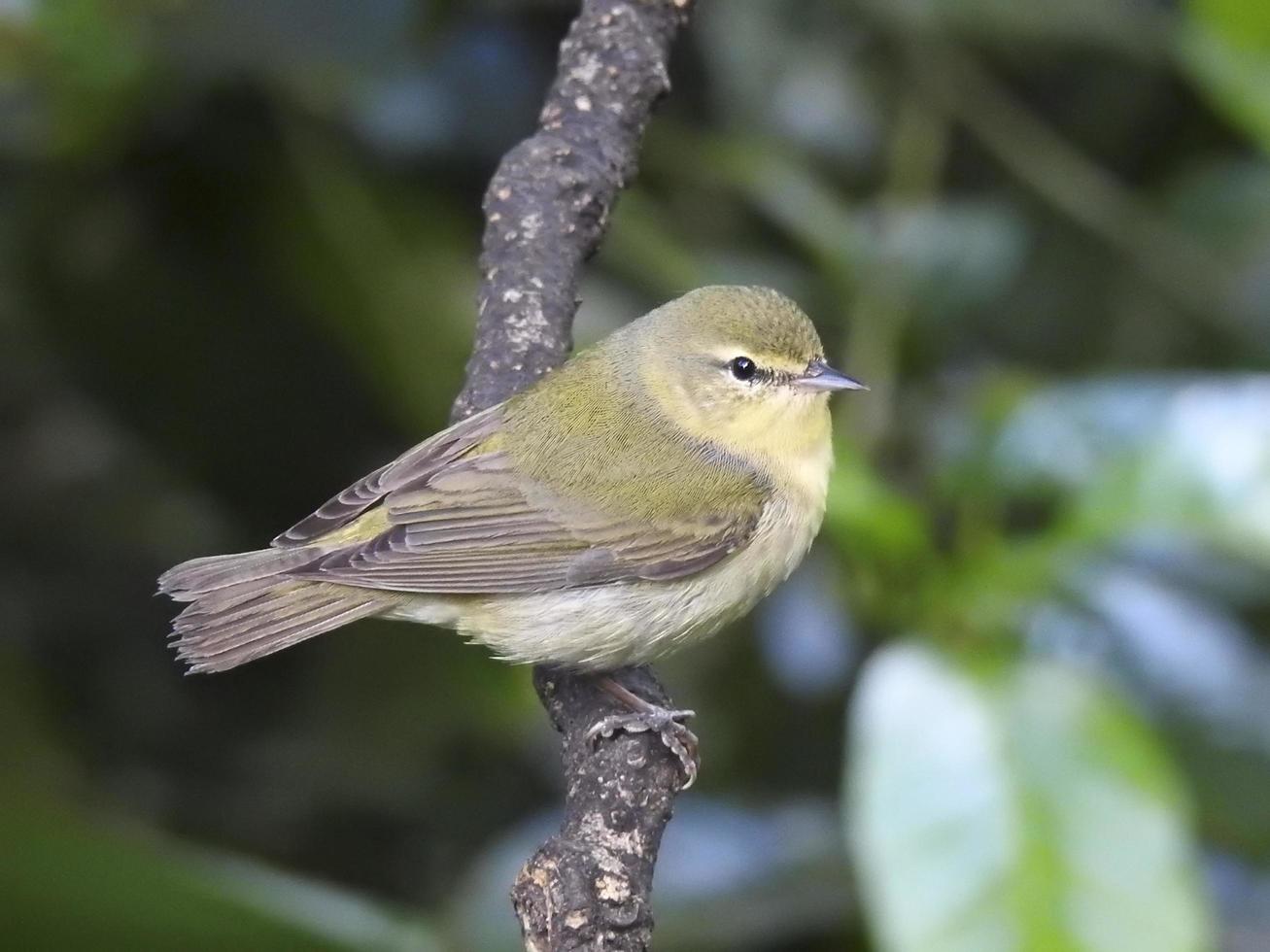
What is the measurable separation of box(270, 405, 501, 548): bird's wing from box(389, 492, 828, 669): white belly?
0.21 meters

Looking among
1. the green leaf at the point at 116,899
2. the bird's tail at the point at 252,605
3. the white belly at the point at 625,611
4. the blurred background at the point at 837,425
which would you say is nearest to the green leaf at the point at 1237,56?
the blurred background at the point at 837,425

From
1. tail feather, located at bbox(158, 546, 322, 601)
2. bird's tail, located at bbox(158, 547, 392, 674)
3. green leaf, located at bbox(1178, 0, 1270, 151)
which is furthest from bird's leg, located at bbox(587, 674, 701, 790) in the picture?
green leaf, located at bbox(1178, 0, 1270, 151)

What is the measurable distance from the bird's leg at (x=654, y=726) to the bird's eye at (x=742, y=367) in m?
0.75

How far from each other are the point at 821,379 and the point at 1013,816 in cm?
96

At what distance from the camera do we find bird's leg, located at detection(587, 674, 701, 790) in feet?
8.20

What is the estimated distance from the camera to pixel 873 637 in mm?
3697

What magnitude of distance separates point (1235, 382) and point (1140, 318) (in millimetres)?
1311

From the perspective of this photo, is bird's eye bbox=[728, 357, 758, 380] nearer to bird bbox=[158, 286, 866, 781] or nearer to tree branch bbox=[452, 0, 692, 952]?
bird bbox=[158, 286, 866, 781]

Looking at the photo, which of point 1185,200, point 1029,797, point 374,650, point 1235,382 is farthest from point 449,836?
point 1185,200

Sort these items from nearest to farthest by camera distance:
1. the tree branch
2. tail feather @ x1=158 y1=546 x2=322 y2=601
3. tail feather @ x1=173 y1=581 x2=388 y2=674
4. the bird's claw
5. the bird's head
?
the bird's claw
tail feather @ x1=173 y1=581 x2=388 y2=674
tail feather @ x1=158 y1=546 x2=322 y2=601
the tree branch
the bird's head

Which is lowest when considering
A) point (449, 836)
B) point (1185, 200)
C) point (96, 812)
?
point (96, 812)

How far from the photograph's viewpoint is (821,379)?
3.13 metres

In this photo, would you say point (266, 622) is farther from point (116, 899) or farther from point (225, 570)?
point (116, 899)

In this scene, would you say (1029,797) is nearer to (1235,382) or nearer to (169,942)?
(1235,382)
